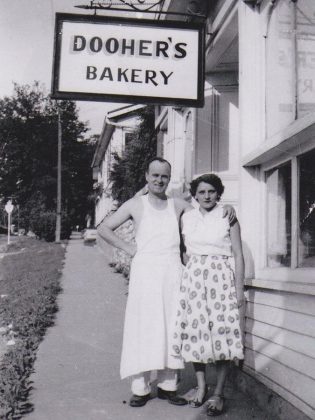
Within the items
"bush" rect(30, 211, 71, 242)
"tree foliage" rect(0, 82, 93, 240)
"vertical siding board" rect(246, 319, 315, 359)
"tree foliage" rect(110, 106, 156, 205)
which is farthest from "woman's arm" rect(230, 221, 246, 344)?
"tree foliage" rect(0, 82, 93, 240)

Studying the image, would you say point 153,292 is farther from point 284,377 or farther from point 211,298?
point 284,377

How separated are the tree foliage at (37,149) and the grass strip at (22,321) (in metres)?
31.4

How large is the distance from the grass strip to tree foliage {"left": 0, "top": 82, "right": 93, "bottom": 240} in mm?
31388

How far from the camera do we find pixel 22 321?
7.41m

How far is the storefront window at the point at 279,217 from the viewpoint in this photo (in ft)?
12.8

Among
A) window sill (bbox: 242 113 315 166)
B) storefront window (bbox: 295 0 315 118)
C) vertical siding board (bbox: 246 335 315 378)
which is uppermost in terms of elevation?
storefront window (bbox: 295 0 315 118)

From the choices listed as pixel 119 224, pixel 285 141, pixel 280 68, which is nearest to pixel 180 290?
pixel 119 224

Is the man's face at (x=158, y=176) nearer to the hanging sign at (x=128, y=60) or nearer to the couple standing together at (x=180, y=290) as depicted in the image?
the couple standing together at (x=180, y=290)

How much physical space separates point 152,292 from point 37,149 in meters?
44.7

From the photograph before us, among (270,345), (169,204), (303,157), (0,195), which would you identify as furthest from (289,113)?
(0,195)

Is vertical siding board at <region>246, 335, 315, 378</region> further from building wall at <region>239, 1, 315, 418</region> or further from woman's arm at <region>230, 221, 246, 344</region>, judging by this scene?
woman's arm at <region>230, 221, 246, 344</region>

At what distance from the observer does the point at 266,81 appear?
14.4ft

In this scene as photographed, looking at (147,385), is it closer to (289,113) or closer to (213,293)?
(213,293)

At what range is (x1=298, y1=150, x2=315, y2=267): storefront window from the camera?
3473 mm
